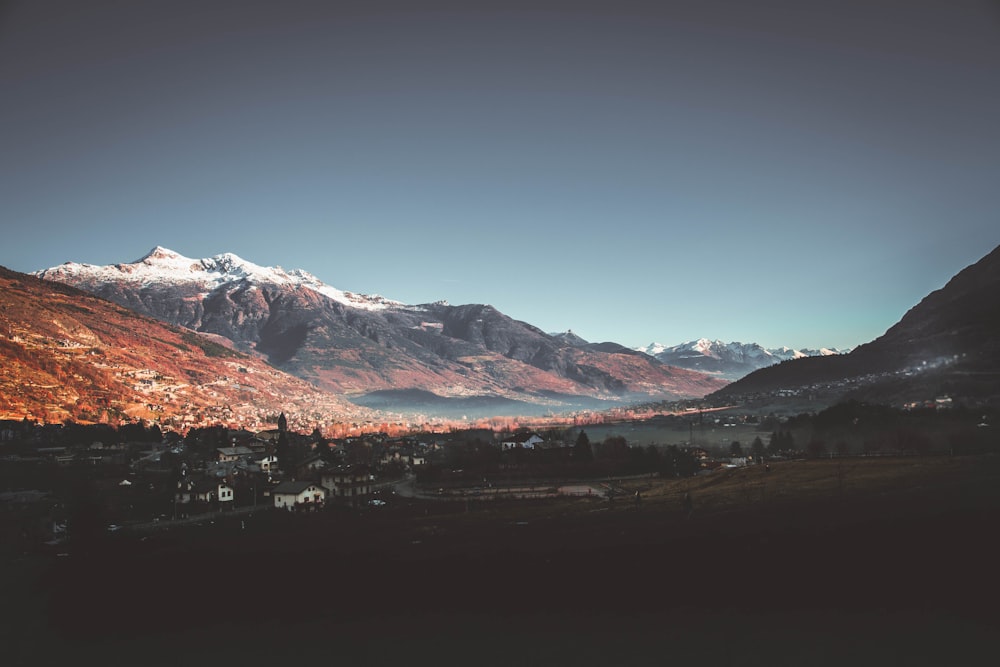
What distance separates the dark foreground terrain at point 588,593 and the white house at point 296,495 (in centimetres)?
2803

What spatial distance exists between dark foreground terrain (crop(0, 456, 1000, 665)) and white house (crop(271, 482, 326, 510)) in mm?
28035

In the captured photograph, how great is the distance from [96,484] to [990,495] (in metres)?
89.0

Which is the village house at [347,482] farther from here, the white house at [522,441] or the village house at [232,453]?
the white house at [522,441]

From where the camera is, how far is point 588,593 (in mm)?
26625

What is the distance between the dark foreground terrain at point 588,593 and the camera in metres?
21.9

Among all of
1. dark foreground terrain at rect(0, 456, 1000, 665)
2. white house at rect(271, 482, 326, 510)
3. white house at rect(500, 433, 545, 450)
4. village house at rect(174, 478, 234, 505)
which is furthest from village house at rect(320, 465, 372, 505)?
white house at rect(500, 433, 545, 450)

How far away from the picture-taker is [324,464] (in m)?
103

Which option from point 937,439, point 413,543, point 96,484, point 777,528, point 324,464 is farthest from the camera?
point 324,464

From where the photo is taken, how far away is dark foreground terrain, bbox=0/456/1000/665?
21.9 m

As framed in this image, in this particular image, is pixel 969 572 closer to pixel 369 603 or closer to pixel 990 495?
pixel 990 495

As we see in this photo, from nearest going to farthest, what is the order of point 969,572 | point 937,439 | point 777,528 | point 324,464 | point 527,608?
point 969,572 < point 527,608 < point 777,528 < point 937,439 < point 324,464

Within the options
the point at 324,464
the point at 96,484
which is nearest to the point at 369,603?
the point at 96,484

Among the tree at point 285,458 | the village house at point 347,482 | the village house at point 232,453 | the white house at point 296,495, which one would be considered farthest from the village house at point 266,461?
the white house at point 296,495

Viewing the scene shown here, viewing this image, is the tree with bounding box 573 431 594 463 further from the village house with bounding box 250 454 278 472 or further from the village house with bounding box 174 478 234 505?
the village house with bounding box 174 478 234 505
